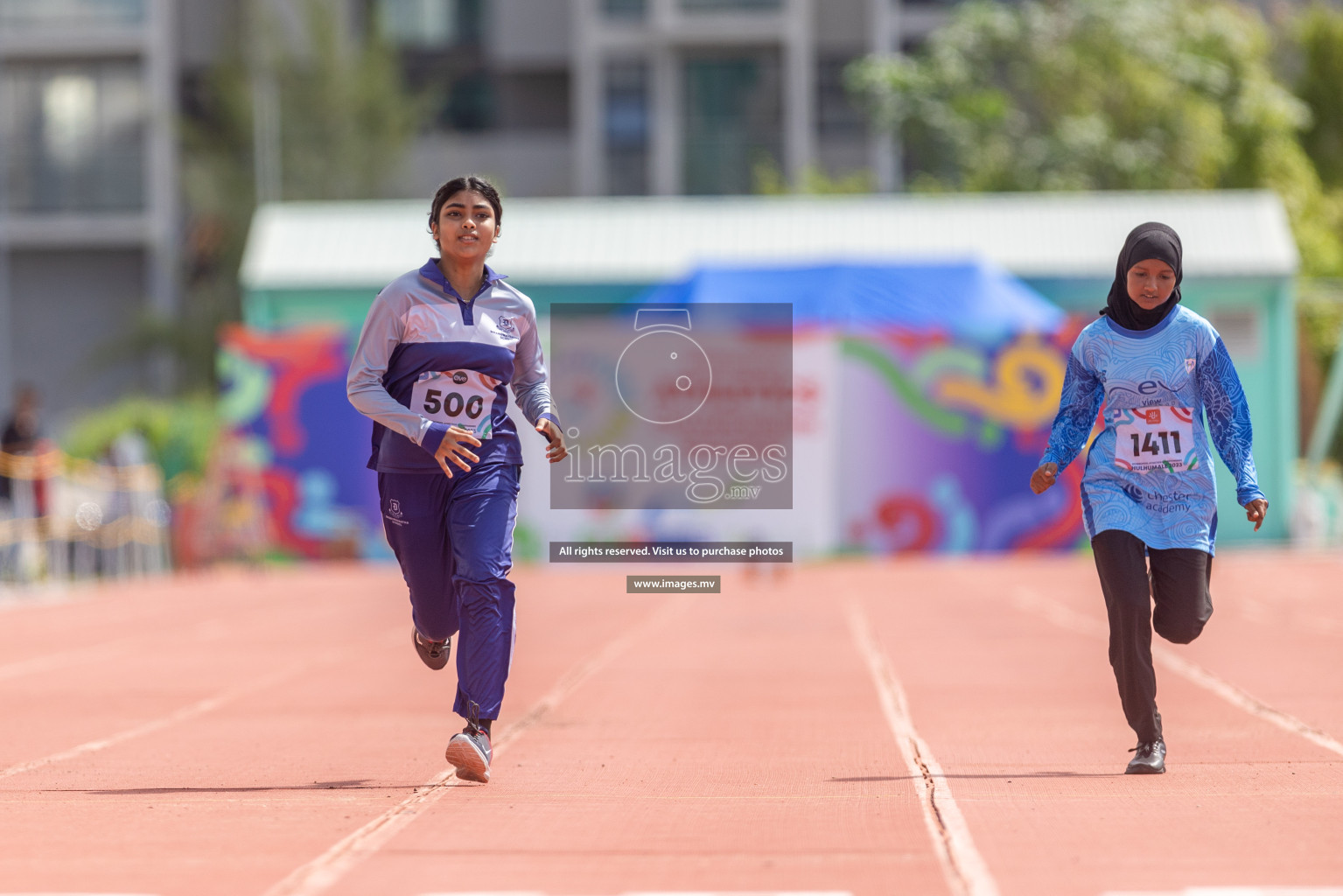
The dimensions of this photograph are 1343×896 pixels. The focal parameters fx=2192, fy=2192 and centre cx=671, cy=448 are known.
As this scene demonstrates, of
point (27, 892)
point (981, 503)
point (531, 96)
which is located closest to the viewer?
point (27, 892)

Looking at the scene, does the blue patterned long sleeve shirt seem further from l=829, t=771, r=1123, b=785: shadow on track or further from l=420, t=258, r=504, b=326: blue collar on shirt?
l=420, t=258, r=504, b=326: blue collar on shirt

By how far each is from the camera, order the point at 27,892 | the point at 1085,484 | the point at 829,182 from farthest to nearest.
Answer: the point at 829,182, the point at 1085,484, the point at 27,892

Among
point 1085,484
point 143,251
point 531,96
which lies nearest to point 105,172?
point 143,251

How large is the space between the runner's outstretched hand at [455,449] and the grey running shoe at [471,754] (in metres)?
0.94

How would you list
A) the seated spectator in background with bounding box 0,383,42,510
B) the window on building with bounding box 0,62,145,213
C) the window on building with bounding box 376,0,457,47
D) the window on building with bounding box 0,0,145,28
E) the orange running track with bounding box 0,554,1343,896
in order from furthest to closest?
the window on building with bounding box 376,0,457,47 → the window on building with bounding box 0,62,145,213 → the window on building with bounding box 0,0,145,28 → the seated spectator in background with bounding box 0,383,42,510 → the orange running track with bounding box 0,554,1343,896

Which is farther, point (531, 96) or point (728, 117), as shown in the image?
point (531, 96)

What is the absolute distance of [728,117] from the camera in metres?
46.2

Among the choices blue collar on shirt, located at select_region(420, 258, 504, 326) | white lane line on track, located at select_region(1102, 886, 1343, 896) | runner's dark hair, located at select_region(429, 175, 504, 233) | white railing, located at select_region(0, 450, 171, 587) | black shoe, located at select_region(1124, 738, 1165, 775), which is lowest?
white railing, located at select_region(0, 450, 171, 587)

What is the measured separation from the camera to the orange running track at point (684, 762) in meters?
6.02

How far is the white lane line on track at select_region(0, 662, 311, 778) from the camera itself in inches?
346

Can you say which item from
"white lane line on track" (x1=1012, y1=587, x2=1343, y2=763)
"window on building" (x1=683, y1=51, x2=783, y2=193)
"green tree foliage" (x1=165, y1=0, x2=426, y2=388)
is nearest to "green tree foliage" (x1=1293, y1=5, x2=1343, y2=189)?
"window on building" (x1=683, y1=51, x2=783, y2=193)

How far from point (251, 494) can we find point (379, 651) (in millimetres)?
13606

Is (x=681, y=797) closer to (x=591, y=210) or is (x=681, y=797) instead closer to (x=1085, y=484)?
(x=1085, y=484)

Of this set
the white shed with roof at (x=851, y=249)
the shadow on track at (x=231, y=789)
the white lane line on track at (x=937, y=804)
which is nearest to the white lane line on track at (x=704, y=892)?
the white lane line on track at (x=937, y=804)
